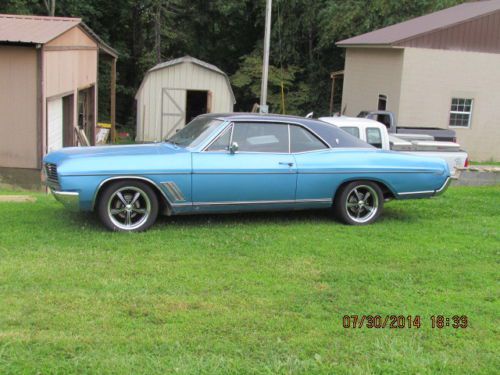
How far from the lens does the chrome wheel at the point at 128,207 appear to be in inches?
264

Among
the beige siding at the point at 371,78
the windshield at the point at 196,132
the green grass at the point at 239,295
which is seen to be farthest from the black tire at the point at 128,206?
the beige siding at the point at 371,78

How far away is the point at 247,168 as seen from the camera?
280 inches

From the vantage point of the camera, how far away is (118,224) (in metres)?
6.73

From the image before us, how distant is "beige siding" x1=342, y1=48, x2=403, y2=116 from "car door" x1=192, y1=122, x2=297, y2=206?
14.3 metres

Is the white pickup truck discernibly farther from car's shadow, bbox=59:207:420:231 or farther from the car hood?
the car hood

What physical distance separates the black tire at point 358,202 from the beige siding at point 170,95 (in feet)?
57.3

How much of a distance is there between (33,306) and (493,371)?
10.6ft

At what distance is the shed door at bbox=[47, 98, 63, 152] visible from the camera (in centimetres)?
1345

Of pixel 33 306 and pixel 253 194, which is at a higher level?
pixel 253 194

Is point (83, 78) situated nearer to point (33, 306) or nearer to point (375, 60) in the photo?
point (375, 60)

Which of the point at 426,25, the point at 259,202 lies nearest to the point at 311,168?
the point at 259,202

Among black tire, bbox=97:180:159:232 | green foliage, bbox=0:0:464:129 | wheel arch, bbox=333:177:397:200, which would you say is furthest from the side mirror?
green foliage, bbox=0:0:464:129

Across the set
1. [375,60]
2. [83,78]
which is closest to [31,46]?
[83,78]
